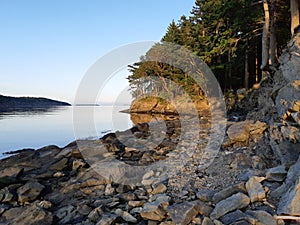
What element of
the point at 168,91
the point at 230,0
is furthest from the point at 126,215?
the point at 168,91

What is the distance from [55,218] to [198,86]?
25.6 meters

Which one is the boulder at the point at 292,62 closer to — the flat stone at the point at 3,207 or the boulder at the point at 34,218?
the boulder at the point at 34,218

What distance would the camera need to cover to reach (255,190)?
4188 millimetres

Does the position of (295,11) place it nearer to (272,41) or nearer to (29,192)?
(272,41)

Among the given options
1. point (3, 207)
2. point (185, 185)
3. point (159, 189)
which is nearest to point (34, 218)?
point (3, 207)

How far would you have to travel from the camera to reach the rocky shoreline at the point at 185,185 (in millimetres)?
4016

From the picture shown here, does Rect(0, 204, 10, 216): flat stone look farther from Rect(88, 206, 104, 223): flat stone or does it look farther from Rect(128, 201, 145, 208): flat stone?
Rect(128, 201, 145, 208): flat stone

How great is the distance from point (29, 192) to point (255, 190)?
→ 5815mm

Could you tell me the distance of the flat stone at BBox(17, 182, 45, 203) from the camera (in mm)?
6353

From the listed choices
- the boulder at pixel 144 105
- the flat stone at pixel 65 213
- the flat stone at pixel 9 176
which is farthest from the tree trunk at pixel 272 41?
the boulder at pixel 144 105

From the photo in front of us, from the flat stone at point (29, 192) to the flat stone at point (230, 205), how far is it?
4955 mm

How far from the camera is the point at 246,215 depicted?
3.64 m

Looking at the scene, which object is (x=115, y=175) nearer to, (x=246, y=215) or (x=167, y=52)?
(x=246, y=215)

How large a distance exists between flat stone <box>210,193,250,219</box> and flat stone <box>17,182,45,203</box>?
4.95m
